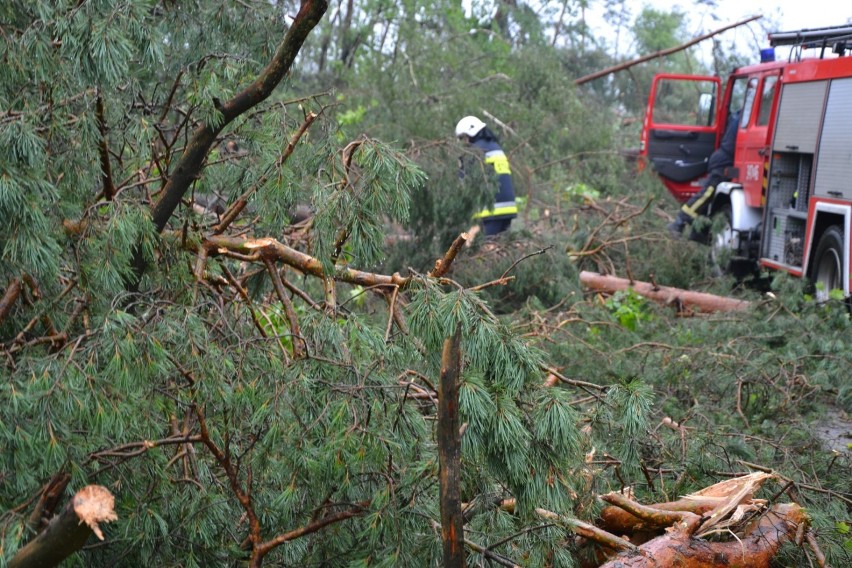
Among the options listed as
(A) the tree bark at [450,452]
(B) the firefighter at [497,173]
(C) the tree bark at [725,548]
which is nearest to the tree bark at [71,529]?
(A) the tree bark at [450,452]

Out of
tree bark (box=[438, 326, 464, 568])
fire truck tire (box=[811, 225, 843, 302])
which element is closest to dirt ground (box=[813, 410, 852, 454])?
fire truck tire (box=[811, 225, 843, 302])

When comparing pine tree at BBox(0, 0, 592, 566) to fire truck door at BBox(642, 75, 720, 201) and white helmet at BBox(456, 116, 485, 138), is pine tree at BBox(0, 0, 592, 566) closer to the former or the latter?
white helmet at BBox(456, 116, 485, 138)

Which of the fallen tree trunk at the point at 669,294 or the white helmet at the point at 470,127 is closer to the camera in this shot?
the fallen tree trunk at the point at 669,294

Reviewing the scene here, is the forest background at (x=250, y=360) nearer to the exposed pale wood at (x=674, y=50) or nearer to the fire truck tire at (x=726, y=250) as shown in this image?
the fire truck tire at (x=726, y=250)

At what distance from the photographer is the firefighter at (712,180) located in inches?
448

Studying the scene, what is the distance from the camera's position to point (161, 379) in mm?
3320

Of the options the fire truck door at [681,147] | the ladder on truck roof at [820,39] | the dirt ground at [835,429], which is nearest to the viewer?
the dirt ground at [835,429]

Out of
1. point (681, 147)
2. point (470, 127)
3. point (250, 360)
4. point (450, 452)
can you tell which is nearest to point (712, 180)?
point (681, 147)

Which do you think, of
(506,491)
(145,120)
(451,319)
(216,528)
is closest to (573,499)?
(506,491)

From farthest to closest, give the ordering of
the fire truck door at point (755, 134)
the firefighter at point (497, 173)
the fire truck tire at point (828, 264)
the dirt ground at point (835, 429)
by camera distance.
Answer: the fire truck door at point (755, 134) → the firefighter at point (497, 173) → the fire truck tire at point (828, 264) → the dirt ground at point (835, 429)

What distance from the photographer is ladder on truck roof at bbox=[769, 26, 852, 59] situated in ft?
29.3

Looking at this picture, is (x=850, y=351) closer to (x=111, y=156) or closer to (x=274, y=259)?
(x=274, y=259)

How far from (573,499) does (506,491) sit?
11.7 inches

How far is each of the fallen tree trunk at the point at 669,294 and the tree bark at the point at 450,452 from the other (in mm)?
6326
